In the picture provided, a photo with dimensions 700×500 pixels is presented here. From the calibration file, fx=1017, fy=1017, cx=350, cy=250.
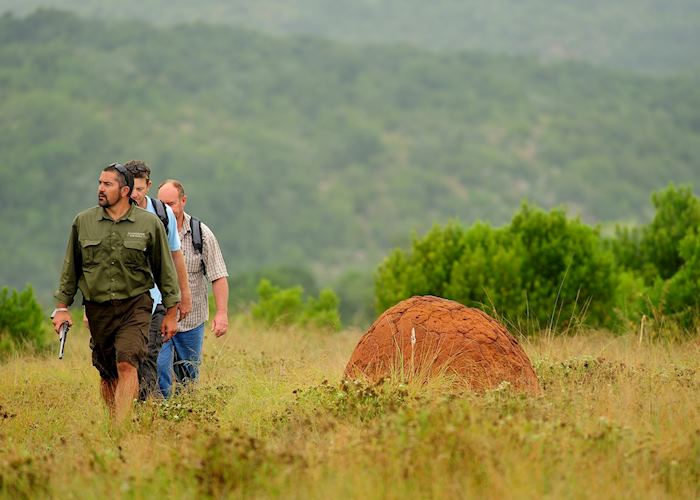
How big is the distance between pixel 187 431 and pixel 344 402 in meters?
1.08

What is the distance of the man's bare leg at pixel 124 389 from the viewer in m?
6.57

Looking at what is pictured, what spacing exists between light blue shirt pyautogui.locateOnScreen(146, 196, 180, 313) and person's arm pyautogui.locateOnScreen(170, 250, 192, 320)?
0.06 meters

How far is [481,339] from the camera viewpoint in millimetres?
7168

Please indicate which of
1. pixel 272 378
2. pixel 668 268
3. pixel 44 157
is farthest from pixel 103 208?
pixel 44 157

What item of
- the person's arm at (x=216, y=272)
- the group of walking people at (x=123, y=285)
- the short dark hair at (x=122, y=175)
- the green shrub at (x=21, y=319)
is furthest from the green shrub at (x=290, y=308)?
the short dark hair at (x=122, y=175)

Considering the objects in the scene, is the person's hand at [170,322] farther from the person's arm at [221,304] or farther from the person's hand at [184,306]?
the person's arm at [221,304]

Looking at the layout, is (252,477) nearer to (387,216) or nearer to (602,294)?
(602,294)

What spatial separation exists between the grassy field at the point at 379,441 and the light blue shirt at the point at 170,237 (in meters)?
0.75

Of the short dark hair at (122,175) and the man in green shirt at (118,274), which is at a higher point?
the short dark hair at (122,175)

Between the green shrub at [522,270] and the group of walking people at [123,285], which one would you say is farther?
the green shrub at [522,270]

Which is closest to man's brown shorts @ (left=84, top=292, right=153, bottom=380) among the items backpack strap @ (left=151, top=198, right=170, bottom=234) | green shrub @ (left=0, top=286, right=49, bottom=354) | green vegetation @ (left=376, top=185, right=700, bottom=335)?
backpack strap @ (left=151, top=198, right=170, bottom=234)

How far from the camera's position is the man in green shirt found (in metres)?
6.55

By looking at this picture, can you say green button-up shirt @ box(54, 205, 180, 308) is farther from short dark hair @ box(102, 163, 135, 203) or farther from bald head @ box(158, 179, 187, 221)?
bald head @ box(158, 179, 187, 221)

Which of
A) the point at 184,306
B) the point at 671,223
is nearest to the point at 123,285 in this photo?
the point at 184,306
